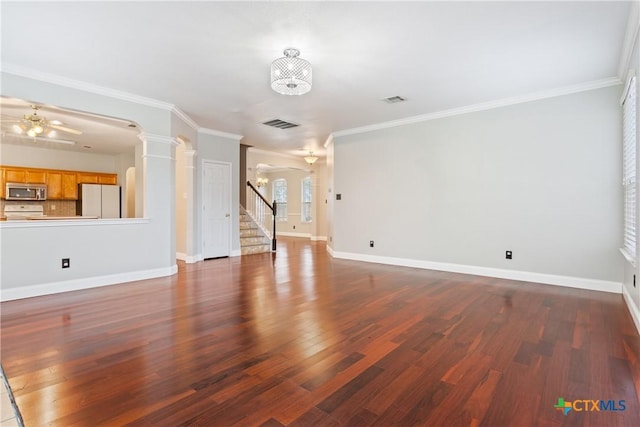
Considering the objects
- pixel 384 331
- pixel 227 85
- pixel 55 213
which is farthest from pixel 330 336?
pixel 55 213

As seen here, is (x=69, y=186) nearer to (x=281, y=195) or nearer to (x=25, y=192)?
(x=25, y=192)

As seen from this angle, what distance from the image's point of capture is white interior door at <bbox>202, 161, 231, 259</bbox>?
22.0 feet

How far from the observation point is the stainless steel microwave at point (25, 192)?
726 cm

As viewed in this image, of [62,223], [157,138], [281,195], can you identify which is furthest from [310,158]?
[62,223]

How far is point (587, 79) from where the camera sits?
4.06 meters

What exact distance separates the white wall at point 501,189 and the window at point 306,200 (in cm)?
535

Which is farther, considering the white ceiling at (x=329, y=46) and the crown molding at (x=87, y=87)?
the crown molding at (x=87, y=87)

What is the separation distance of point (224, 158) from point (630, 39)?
654 centimetres

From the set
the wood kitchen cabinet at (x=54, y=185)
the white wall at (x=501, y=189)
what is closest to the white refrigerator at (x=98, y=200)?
the wood kitchen cabinet at (x=54, y=185)

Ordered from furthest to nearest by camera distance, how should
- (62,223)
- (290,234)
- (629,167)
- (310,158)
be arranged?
(290,234) → (310,158) → (62,223) → (629,167)

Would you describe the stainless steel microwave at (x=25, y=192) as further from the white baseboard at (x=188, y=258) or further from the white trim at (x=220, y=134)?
the white trim at (x=220, y=134)

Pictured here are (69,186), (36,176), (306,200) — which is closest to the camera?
(36,176)

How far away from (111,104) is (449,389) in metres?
5.27

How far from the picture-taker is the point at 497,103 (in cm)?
489
